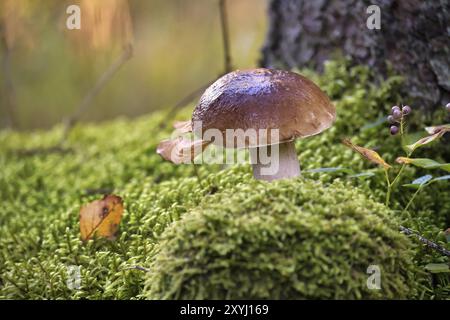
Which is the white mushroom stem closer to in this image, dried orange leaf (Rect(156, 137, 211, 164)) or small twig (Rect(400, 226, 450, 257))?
dried orange leaf (Rect(156, 137, 211, 164))

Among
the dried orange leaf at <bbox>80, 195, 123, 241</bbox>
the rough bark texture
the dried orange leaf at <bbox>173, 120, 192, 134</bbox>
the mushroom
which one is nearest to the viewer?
the mushroom

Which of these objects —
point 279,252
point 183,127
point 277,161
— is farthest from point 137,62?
point 279,252

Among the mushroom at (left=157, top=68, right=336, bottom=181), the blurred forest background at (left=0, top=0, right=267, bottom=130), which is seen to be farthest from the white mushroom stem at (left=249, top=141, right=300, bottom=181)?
the blurred forest background at (left=0, top=0, right=267, bottom=130)

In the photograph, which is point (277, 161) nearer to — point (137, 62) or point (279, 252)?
point (279, 252)

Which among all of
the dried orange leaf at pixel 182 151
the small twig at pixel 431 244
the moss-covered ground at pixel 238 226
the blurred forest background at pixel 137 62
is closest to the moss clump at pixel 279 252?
the moss-covered ground at pixel 238 226

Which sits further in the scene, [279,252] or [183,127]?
[183,127]

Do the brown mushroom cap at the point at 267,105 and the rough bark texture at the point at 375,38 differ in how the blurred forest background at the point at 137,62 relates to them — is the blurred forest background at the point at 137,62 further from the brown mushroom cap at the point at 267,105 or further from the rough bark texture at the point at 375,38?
the brown mushroom cap at the point at 267,105

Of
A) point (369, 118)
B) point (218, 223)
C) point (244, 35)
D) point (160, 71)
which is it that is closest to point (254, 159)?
point (218, 223)
